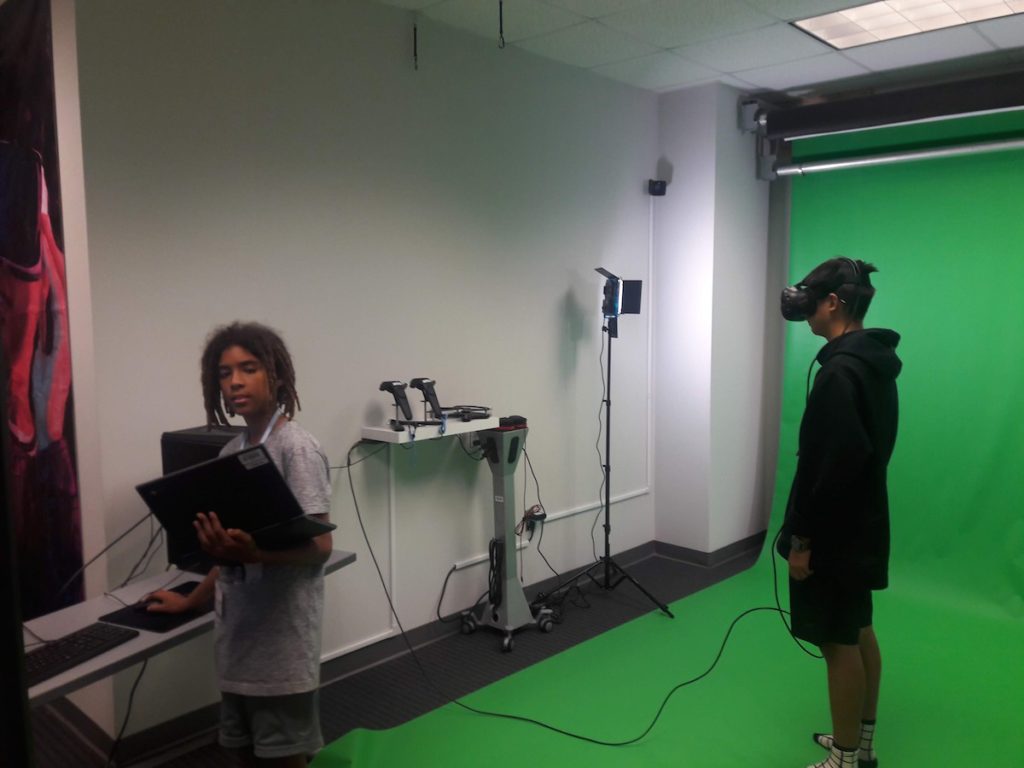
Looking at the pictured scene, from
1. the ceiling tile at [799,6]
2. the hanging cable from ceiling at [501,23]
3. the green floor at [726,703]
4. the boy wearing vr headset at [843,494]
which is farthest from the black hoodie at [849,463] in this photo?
the hanging cable from ceiling at [501,23]

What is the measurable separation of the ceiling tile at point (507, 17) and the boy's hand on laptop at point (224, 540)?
7.56 feet

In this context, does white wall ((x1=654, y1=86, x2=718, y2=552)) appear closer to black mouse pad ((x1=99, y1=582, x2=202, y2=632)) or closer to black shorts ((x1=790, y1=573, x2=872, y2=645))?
black shorts ((x1=790, y1=573, x2=872, y2=645))

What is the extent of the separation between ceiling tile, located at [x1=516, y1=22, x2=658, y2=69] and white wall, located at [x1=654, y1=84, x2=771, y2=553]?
2.52 ft

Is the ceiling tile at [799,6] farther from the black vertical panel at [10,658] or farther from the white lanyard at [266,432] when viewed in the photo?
the black vertical panel at [10,658]

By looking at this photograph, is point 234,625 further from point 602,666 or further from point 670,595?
point 670,595

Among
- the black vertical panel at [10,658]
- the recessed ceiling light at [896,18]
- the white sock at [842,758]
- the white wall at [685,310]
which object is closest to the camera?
the black vertical panel at [10,658]

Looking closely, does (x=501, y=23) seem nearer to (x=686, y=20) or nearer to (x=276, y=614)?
(x=686, y=20)

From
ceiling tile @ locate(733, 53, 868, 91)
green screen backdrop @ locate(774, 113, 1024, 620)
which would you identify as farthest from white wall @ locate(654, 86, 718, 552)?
green screen backdrop @ locate(774, 113, 1024, 620)

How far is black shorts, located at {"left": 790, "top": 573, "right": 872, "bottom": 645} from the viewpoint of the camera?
2.28m

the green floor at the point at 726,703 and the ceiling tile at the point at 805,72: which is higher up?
the ceiling tile at the point at 805,72

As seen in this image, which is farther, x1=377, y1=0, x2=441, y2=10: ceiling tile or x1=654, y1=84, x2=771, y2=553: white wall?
x1=654, y1=84, x2=771, y2=553: white wall

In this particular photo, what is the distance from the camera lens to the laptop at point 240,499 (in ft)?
5.20

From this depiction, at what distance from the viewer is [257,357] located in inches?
70.3

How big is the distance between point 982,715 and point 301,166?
10.5 feet
